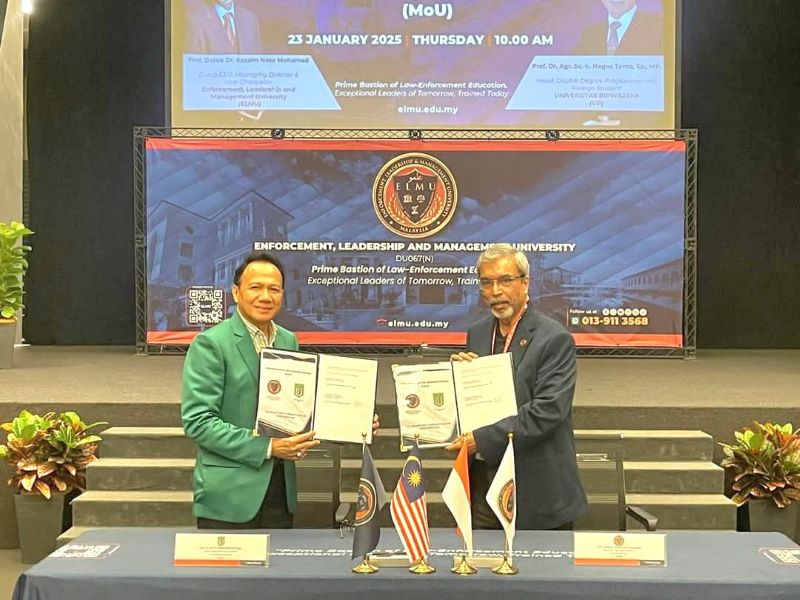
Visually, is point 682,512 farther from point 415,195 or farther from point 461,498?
point 415,195

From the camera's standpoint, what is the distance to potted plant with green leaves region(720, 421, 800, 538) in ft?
14.9

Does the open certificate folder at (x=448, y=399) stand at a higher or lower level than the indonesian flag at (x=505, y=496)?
higher

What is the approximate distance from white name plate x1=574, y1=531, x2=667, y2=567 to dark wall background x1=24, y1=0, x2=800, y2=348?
6313mm

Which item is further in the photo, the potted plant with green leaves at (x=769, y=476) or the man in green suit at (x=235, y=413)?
the potted plant with green leaves at (x=769, y=476)

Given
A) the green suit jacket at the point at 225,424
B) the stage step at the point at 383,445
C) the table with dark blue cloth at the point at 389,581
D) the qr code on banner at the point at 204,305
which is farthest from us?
the qr code on banner at the point at 204,305

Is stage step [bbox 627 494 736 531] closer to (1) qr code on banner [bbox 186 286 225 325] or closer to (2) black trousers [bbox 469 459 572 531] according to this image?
(2) black trousers [bbox 469 459 572 531]

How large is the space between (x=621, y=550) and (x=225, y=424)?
48.2 inches

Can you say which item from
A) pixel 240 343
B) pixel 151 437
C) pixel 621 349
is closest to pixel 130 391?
pixel 151 437

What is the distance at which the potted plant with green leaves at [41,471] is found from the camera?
4.60 metres

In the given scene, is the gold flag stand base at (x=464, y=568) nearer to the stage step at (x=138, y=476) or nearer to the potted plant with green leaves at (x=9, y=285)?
the stage step at (x=138, y=476)

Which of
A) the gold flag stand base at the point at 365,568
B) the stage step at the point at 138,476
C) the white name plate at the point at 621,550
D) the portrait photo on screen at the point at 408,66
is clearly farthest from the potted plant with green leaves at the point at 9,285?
the white name plate at the point at 621,550

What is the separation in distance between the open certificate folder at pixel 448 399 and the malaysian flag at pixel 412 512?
10.3 inches

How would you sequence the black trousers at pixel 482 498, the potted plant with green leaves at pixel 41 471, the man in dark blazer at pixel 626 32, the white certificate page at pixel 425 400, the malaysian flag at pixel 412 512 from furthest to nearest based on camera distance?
the man in dark blazer at pixel 626 32
the potted plant with green leaves at pixel 41 471
the black trousers at pixel 482 498
the white certificate page at pixel 425 400
the malaysian flag at pixel 412 512

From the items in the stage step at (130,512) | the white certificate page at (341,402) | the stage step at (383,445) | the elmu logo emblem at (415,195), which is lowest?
the stage step at (130,512)
